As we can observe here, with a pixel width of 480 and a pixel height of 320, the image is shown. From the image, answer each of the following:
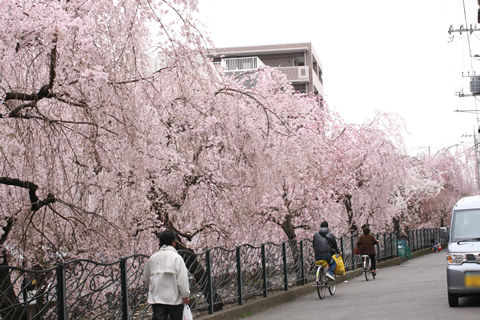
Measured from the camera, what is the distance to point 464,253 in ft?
45.1

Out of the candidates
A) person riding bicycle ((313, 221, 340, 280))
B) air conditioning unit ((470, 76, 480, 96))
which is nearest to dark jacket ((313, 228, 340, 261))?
person riding bicycle ((313, 221, 340, 280))

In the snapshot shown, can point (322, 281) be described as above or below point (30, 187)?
below

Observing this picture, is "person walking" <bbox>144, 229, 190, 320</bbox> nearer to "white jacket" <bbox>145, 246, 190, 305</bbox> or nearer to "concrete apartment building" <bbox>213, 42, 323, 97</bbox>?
"white jacket" <bbox>145, 246, 190, 305</bbox>

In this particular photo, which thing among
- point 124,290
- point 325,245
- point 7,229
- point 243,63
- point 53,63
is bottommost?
point 124,290

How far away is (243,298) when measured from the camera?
16281 mm

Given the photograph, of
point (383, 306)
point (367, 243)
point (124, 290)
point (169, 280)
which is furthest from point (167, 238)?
point (367, 243)

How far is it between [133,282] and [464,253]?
6150mm

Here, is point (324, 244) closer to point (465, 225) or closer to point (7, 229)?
point (465, 225)

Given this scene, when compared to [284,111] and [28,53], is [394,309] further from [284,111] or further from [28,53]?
[284,111]

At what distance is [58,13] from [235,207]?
8002 millimetres

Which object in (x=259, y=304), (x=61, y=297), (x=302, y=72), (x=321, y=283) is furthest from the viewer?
(x=302, y=72)

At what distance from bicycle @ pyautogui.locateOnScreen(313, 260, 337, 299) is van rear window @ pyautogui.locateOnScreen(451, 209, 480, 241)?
4732 mm

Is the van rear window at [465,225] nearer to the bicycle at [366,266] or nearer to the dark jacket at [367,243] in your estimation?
the dark jacket at [367,243]

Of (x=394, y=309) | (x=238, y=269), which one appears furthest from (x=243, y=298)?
(x=394, y=309)
